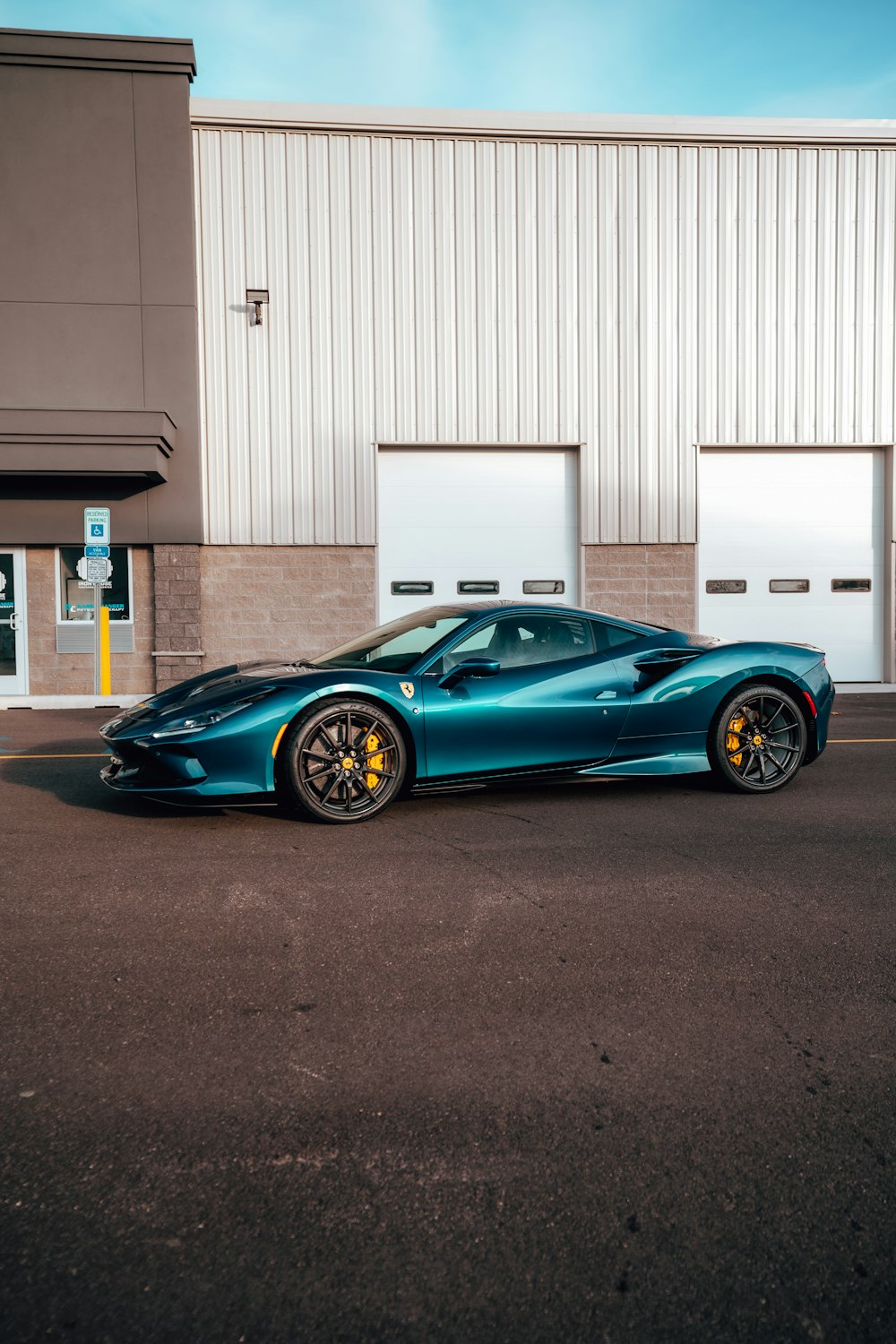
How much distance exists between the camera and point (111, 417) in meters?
14.1

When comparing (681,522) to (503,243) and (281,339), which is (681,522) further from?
(281,339)

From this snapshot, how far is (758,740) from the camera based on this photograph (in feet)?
21.7

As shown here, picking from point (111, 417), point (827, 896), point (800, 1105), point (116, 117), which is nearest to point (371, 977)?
point (800, 1105)

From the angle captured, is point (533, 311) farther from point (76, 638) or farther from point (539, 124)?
point (76, 638)

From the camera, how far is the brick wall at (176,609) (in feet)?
49.5

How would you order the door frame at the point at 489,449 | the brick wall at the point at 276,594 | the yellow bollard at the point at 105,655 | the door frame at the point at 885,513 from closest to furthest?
the yellow bollard at the point at 105,655 < the brick wall at the point at 276,594 < the door frame at the point at 489,449 < the door frame at the point at 885,513

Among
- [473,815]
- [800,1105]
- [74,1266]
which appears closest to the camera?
[74,1266]

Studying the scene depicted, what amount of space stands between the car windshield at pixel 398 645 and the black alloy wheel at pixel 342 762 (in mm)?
433

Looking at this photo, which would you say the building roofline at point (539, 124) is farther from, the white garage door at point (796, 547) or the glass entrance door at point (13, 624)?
the glass entrance door at point (13, 624)

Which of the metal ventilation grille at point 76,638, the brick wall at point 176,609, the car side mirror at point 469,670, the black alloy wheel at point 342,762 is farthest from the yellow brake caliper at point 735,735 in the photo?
the metal ventilation grille at point 76,638

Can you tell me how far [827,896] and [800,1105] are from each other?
194 cm

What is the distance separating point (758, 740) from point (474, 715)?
78.9 inches

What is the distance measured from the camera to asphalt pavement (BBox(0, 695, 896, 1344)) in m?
1.87

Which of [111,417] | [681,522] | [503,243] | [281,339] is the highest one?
[503,243]
